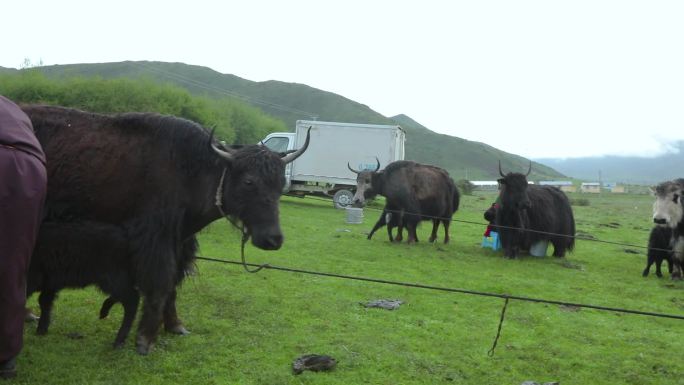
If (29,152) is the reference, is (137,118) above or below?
above

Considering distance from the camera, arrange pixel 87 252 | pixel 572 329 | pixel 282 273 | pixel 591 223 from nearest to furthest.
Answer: pixel 87 252, pixel 572 329, pixel 282 273, pixel 591 223

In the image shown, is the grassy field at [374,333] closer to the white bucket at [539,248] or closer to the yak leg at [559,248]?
the white bucket at [539,248]

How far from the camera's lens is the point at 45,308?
4.18 metres

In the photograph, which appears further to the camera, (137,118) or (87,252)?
(137,118)

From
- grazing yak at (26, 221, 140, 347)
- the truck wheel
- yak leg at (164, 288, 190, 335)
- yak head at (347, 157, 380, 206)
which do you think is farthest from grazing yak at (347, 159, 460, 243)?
grazing yak at (26, 221, 140, 347)

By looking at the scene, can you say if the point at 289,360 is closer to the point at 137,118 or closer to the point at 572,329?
the point at 137,118

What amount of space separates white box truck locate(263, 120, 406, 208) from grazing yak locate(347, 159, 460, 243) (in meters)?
6.38

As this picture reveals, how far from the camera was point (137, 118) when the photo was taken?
4.18 meters

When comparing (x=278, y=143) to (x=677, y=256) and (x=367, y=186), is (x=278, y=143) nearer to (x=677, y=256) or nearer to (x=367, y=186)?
(x=367, y=186)

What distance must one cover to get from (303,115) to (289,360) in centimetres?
11165

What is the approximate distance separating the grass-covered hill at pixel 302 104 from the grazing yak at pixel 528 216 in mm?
91517

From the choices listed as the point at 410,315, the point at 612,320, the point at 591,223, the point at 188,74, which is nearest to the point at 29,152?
the point at 410,315

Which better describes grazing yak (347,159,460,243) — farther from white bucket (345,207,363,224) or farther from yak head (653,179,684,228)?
yak head (653,179,684,228)

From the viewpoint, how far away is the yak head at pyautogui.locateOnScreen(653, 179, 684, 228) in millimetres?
8211
